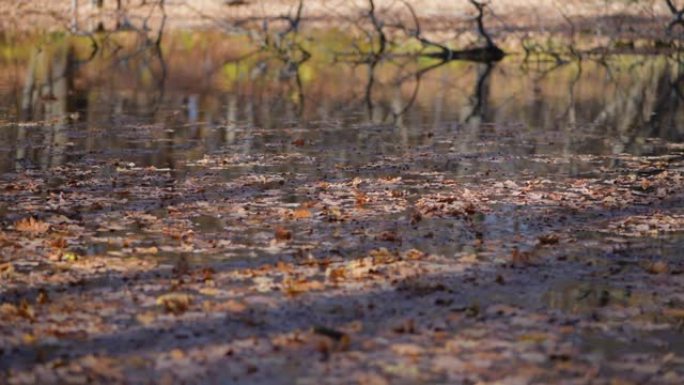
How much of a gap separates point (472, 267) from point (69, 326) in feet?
9.69

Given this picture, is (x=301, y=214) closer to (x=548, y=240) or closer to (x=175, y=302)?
(x=548, y=240)

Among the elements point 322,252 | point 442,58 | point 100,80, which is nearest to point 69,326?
point 322,252

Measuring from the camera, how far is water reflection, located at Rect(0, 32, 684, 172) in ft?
49.5

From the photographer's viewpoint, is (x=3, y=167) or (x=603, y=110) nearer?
(x=3, y=167)

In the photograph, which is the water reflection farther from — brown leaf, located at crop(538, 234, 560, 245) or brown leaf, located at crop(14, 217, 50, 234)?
brown leaf, located at crop(538, 234, 560, 245)

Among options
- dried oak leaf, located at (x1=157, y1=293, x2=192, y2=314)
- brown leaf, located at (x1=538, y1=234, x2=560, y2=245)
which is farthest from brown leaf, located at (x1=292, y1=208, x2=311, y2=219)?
dried oak leaf, located at (x1=157, y1=293, x2=192, y2=314)

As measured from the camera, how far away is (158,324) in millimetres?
6656

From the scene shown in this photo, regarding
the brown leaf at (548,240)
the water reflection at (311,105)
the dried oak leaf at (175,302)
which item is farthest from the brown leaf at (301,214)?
the water reflection at (311,105)

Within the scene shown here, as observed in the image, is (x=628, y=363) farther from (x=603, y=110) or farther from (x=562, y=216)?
(x=603, y=110)

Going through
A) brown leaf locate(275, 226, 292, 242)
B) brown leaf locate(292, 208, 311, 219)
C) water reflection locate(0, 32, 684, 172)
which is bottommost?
brown leaf locate(275, 226, 292, 242)

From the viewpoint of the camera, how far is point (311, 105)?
20.6 meters

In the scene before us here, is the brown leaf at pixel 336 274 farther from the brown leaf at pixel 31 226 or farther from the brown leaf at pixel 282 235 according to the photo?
the brown leaf at pixel 31 226

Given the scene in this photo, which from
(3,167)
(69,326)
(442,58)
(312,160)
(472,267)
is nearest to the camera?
(69,326)

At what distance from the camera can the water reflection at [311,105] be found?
15.1 meters
